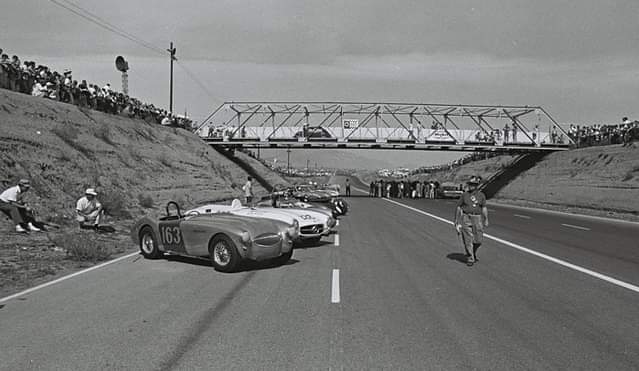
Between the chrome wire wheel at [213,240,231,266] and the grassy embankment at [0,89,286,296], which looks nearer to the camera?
the chrome wire wheel at [213,240,231,266]

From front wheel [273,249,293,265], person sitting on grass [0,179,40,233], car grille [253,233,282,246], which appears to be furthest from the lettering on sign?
car grille [253,233,282,246]

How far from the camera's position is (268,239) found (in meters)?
10.3

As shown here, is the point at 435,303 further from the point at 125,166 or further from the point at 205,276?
the point at 125,166

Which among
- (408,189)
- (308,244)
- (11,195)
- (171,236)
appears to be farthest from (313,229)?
(408,189)

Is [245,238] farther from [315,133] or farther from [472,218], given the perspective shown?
[315,133]

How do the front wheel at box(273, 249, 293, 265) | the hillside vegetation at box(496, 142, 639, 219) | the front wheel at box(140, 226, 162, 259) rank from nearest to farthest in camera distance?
the front wheel at box(273, 249, 293, 265)
the front wheel at box(140, 226, 162, 259)
the hillside vegetation at box(496, 142, 639, 219)

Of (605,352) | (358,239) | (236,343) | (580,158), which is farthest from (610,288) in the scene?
(580,158)

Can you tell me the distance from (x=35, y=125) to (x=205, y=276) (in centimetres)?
1801

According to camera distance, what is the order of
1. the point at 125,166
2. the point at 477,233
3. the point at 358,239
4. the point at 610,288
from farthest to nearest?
the point at 125,166 → the point at 358,239 → the point at 477,233 → the point at 610,288

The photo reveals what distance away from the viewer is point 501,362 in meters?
5.19

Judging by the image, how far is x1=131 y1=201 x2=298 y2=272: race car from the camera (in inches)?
394

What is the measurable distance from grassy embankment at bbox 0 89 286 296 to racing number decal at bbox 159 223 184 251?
1.58m

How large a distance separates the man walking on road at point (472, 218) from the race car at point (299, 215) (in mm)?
3632

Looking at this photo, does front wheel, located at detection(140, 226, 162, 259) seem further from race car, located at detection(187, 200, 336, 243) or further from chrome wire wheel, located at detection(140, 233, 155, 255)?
race car, located at detection(187, 200, 336, 243)
